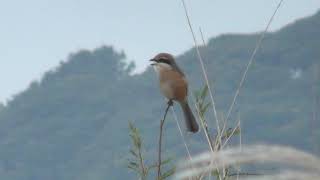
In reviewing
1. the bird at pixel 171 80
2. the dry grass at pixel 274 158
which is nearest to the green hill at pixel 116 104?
the bird at pixel 171 80

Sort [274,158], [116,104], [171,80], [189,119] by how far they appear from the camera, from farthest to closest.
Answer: [116,104] → [171,80] → [189,119] → [274,158]

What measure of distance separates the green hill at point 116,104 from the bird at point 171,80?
81.1 metres

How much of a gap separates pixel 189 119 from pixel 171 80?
1.03 feet

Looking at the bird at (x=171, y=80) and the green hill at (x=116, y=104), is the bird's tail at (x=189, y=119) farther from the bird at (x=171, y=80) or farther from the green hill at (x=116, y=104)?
the green hill at (x=116, y=104)

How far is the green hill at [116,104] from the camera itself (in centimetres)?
9269

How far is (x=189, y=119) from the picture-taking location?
13.0 feet

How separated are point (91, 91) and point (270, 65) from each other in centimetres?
1785

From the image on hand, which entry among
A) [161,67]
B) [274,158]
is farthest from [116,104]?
[274,158]

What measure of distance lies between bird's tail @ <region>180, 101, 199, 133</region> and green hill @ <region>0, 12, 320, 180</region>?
81159 millimetres

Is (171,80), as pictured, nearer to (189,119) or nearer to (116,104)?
(189,119)

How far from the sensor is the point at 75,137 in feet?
349

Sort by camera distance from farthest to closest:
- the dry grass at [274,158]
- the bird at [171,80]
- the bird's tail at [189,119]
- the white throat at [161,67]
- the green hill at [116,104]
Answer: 1. the green hill at [116,104]
2. the white throat at [161,67]
3. the bird at [171,80]
4. the bird's tail at [189,119]
5. the dry grass at [274,158]

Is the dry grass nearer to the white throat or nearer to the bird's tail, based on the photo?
the bird's tail

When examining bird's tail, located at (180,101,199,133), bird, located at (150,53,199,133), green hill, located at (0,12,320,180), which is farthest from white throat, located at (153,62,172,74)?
green hill, located at (0,12,320,180)
